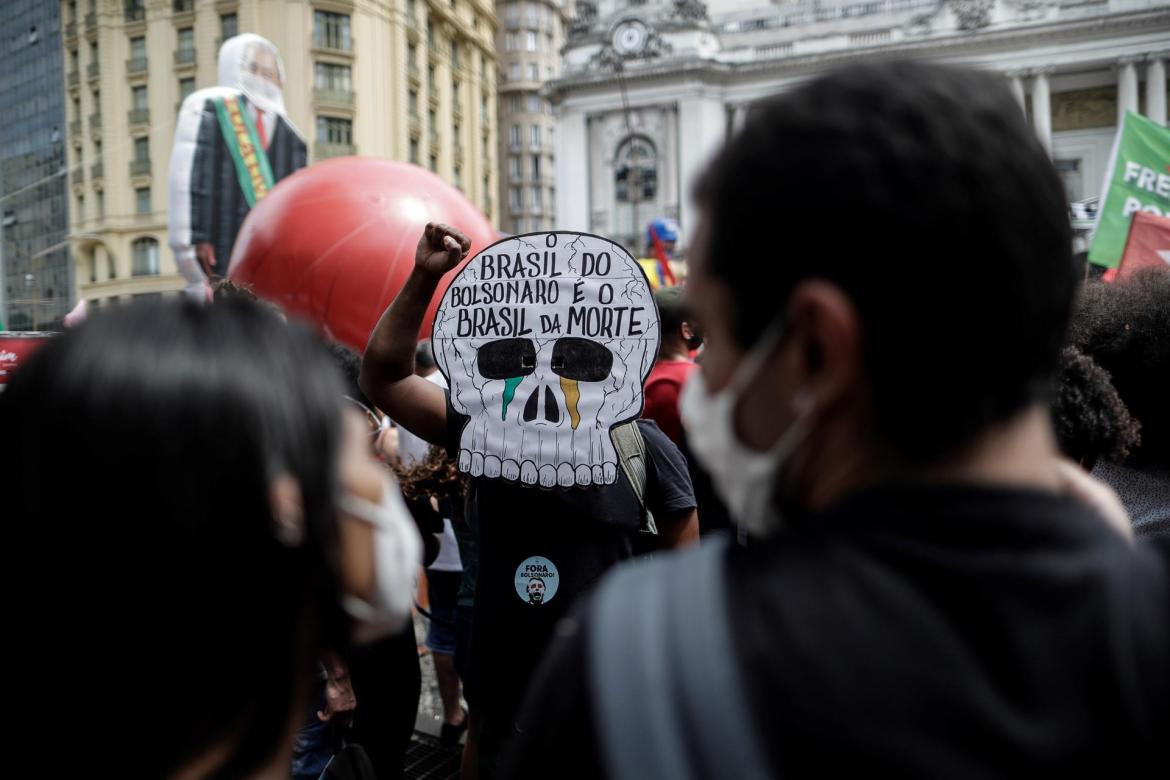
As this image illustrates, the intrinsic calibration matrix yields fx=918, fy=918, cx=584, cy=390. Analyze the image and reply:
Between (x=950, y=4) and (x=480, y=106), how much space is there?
21.7 m

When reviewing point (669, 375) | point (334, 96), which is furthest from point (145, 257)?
point (669, 375)

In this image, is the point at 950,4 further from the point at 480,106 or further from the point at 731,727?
the point at 731,727

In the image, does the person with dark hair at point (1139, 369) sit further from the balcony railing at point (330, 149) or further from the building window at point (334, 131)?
the building window at point (334, 131)

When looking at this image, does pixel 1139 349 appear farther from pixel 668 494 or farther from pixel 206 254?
pixel 206 254

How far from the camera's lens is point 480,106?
145 feet

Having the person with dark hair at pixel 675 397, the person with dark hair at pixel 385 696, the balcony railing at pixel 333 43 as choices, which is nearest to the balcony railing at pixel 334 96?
the balcony railing at pixel 333 43

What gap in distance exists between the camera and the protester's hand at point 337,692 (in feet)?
9.05

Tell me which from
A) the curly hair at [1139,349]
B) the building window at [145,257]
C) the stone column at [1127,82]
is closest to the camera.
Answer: the curly hair at [1139,349]

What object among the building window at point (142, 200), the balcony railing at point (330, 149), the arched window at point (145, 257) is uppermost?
the balcony railing at point (330, 149)

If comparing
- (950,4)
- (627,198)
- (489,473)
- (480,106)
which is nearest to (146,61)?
(480,106)

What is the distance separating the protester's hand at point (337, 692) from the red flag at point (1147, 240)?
5.34 meters

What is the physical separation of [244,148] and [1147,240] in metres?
7.00

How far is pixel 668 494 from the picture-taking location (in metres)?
2.73

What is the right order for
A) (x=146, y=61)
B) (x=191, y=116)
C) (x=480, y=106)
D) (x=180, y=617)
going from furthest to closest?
(x=480, y=106) < (x=146, y=61) < (x=191, y=116) < (x=180, y=617)
